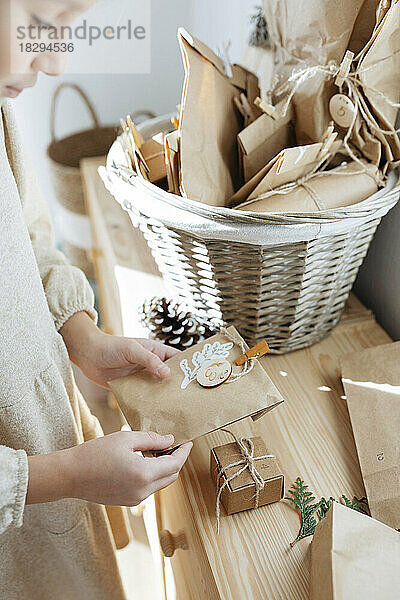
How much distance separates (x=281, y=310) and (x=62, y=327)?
28 centimetres

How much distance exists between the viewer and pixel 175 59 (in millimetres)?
1387

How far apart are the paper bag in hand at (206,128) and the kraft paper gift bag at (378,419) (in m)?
0.26

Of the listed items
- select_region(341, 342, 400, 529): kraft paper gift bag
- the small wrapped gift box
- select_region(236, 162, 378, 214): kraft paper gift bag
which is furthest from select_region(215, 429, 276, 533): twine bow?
select_region(236, 162, 378, 214): kraft paper gift bag

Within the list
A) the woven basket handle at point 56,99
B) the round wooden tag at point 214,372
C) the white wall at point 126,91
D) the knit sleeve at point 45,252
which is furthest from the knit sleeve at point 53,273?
the woven basket handle at point 56,99

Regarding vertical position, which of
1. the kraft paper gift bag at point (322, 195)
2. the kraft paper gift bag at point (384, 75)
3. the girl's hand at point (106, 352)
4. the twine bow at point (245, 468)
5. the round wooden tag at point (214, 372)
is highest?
the kraft paper gift bag at point (384, 75)

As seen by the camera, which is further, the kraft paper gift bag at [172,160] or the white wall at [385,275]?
the white wall at [385,275]

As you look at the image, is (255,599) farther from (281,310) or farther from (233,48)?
(233,48)

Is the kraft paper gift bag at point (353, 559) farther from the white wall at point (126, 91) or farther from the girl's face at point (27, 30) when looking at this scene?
the white wall at point (126, 91)

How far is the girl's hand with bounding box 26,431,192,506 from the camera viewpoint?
20.9 inches

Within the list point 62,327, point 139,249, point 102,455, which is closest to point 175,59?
point 139,249

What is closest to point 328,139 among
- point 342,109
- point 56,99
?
point 342,109

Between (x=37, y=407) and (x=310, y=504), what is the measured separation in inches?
12.8

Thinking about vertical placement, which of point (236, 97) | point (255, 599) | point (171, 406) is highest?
point (236, 97)

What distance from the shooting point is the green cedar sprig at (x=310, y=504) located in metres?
0.56
